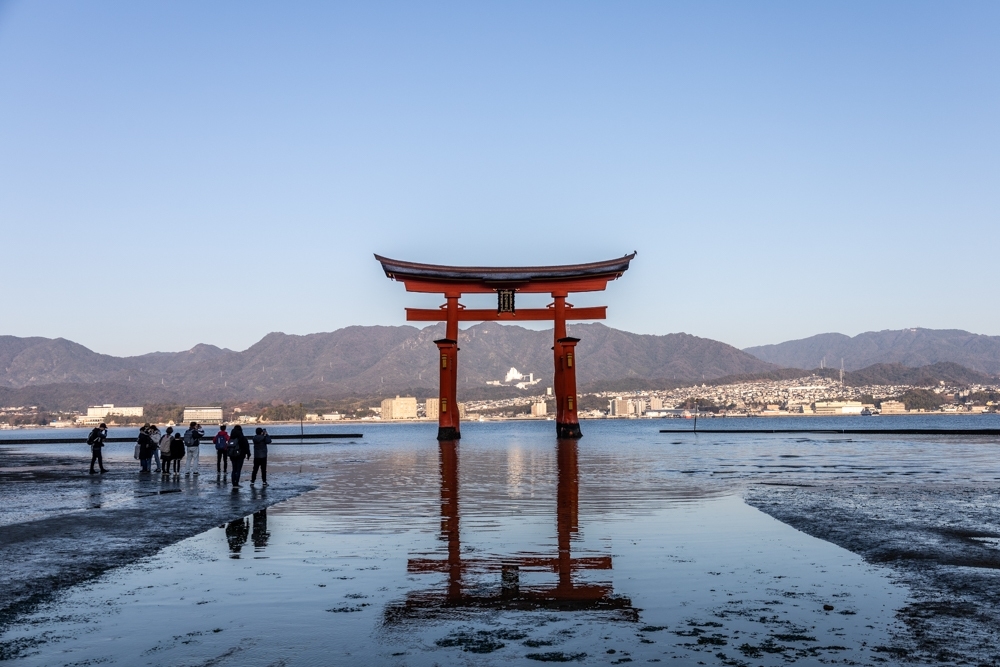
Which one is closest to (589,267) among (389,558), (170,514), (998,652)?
(170,514)

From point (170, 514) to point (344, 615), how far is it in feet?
32.3

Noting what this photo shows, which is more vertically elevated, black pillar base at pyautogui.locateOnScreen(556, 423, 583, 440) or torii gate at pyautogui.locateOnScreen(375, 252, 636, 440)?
torii gate at pyautogui.locateOnScreen(375, 252, 636, 440)

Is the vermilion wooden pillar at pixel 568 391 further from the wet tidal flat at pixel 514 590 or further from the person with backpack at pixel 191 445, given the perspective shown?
the wet tidal flat at pixel 514 590

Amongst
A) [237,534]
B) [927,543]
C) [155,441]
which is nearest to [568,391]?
[155,441]

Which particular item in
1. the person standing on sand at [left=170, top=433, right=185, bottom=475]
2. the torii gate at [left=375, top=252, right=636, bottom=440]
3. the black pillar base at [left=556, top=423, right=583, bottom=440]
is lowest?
the black pillar base at [left=556, top=423, right=583, bottom=440]

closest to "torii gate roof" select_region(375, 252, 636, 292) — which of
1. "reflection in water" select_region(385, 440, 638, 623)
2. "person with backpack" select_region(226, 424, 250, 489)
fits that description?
"person with backpack" select_region(226, 424, 250, 489)

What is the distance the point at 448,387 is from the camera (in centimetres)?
6025

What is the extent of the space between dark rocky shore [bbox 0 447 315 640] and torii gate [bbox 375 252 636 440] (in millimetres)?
32836

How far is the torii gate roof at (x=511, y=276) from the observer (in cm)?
5791

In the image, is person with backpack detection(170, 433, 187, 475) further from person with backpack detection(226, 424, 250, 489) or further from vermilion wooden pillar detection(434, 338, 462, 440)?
vermilion wooden pillar detection(434, 338, 462, 440)

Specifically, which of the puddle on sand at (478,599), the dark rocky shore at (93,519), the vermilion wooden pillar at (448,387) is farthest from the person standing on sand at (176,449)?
the vermilion wooden pillar at (448,387)

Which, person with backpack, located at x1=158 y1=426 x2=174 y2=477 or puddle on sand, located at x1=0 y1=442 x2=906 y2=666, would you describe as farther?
person with backpack, located at x1=158 y1=426 x2=174 y2=477

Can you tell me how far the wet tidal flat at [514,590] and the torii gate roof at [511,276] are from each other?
136 ft

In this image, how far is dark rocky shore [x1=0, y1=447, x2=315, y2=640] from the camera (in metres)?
9.43
